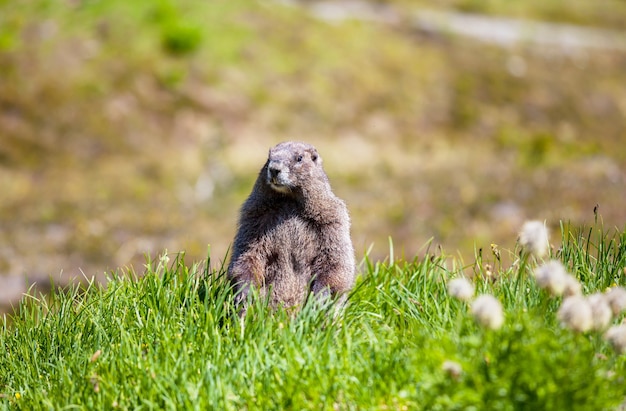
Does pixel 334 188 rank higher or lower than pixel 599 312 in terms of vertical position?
higher

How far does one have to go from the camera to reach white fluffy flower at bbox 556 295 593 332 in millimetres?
3871

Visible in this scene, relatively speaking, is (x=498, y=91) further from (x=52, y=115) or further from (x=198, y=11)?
(x=52, y=115)

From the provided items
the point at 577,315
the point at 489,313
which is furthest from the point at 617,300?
the point at 489,313

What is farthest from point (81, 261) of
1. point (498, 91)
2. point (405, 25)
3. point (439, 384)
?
point (405, 25)

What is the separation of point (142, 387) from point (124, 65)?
21.8 m

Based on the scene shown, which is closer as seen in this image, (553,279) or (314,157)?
(553,279)

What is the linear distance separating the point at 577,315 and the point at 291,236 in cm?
317

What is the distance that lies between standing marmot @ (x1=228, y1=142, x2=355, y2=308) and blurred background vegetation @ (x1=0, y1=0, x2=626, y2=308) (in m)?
10.5

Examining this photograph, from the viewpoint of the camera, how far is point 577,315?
388cm

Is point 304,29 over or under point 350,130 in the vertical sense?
over

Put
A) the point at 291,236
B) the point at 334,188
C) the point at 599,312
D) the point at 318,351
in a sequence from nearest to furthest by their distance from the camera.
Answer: the point at 599,312
the point at 318,351
the point at 291,236
the point at 334,188

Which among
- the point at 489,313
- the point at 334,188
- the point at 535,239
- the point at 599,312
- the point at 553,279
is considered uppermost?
the point at 334,188

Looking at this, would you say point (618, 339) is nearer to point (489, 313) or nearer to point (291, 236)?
point (489, 313)

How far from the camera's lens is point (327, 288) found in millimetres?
6293
